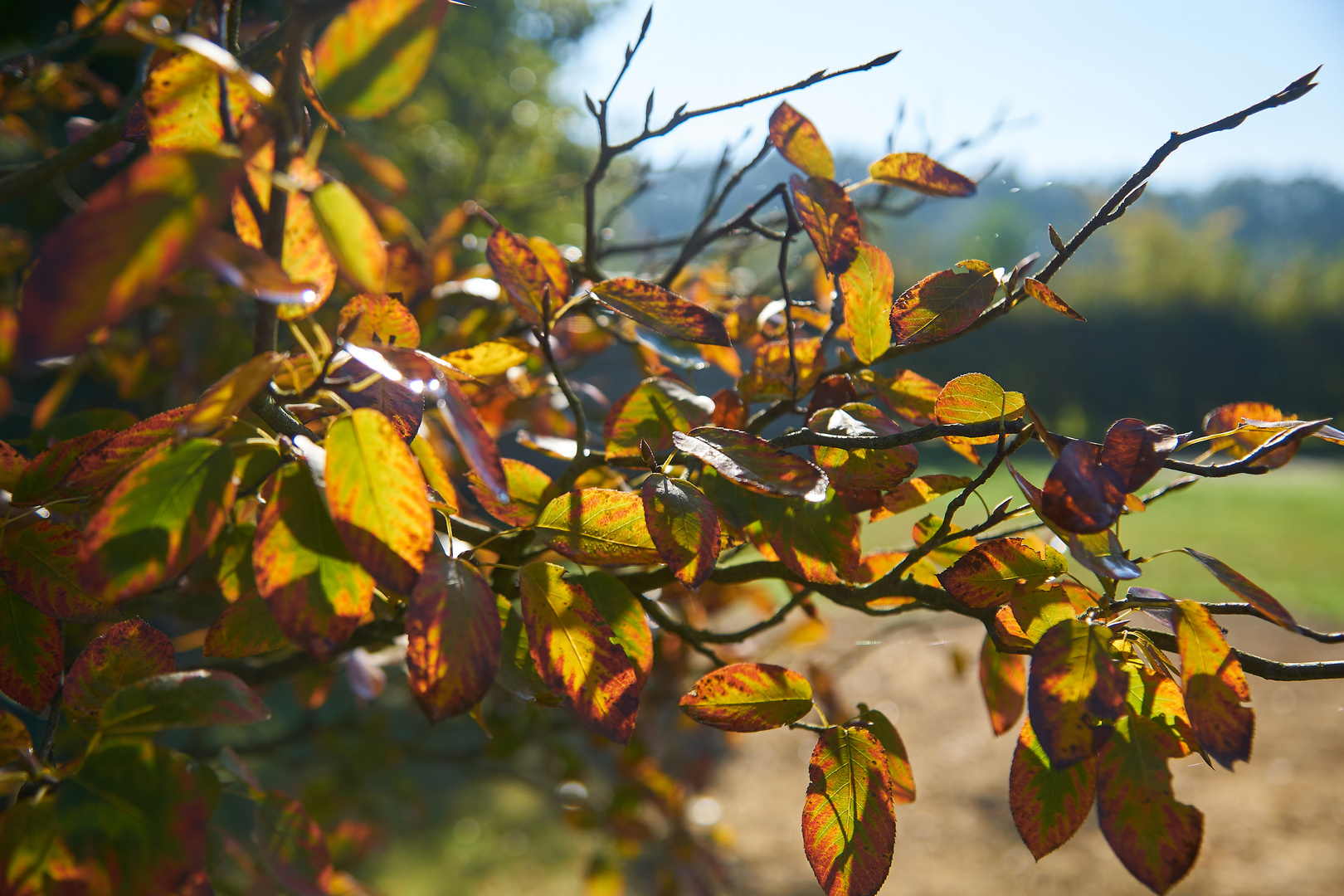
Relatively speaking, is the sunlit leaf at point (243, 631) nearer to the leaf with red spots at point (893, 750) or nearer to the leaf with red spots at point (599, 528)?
the leaf with red spots at point (599, 528)

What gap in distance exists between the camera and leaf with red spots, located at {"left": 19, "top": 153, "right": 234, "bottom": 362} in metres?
0.22

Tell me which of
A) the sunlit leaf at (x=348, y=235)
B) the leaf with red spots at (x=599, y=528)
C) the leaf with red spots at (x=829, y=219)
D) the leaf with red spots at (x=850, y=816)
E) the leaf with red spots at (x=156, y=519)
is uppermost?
the sunlit leaf at (x=348, y=235)

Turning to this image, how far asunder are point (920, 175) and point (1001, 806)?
113 inches

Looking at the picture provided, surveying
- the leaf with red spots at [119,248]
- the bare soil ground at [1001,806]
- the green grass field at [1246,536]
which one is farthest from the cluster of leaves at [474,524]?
the green grass field at [1246,536]

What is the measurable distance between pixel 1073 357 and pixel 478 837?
990 centimetres

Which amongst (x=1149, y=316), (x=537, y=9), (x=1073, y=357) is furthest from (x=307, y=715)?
(x=1149, y=316)

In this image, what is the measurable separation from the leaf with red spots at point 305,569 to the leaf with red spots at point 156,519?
22 millimetres

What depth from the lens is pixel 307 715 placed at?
125cm

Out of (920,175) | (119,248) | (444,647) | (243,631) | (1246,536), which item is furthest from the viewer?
(1246,536)

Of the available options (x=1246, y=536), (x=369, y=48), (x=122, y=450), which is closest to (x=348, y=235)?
(x=369, y=48)

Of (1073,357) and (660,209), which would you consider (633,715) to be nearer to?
(660,209)

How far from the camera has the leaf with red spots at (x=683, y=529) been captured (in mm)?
385

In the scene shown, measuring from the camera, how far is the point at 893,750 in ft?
1.64

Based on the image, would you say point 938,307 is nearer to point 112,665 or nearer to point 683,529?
point 683,529
